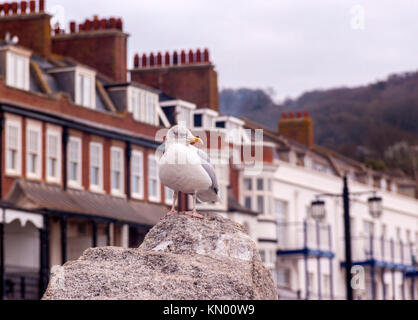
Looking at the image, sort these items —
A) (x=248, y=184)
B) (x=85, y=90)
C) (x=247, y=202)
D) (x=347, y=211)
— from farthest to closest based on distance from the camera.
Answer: (x=248, y=184) < (x=247, y=202) < (x=85, y=90) < (x=347, y=211)

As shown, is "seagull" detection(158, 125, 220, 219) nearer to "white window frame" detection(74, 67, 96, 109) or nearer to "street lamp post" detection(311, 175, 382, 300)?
"street lamp post" detection(311, 175, 382, 300)

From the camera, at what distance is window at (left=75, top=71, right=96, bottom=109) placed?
1789 inches

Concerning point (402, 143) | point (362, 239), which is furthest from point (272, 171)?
point (402, 143)

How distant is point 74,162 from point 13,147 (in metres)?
4.19

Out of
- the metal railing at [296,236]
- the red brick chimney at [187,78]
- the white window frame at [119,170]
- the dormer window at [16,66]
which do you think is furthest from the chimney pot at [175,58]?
the dormer window at [16,66]

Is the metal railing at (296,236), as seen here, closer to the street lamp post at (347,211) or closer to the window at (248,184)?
the window at (248,184)

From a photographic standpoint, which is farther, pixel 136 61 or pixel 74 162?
pixel 136 61

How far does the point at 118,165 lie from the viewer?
47656 mm

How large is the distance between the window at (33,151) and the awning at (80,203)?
1.44 feet

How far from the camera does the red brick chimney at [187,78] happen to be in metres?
56.4

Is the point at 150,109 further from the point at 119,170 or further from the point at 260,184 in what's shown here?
the point at 260,184

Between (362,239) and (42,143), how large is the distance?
29137mm

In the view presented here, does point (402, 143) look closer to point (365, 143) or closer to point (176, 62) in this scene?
point (365, 143)

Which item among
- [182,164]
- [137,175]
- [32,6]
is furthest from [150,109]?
[182,164]
